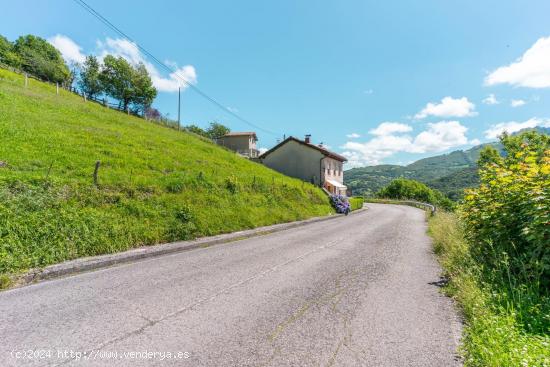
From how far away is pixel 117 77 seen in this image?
57625 mm

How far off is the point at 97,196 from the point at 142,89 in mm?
62000

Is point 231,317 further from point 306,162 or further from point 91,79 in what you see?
point 91,79

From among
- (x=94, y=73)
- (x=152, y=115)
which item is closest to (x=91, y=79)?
(x=94, y=73)

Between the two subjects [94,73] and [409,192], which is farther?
[409,192]

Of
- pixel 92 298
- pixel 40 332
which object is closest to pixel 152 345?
pixel 40 332

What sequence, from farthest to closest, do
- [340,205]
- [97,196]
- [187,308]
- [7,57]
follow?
[7,57] < [340,205] < [97,196] < [187,308]

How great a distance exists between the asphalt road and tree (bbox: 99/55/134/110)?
63.3 meters

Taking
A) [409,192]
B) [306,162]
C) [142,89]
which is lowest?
[409,192]

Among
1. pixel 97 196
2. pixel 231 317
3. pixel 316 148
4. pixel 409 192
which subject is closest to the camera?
pixel 231 317

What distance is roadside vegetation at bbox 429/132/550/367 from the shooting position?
8.32ft

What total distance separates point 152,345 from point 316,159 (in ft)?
109

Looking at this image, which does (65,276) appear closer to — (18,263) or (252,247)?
(18,263)

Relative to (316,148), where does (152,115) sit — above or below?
above

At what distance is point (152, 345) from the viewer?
2941 millimetres
